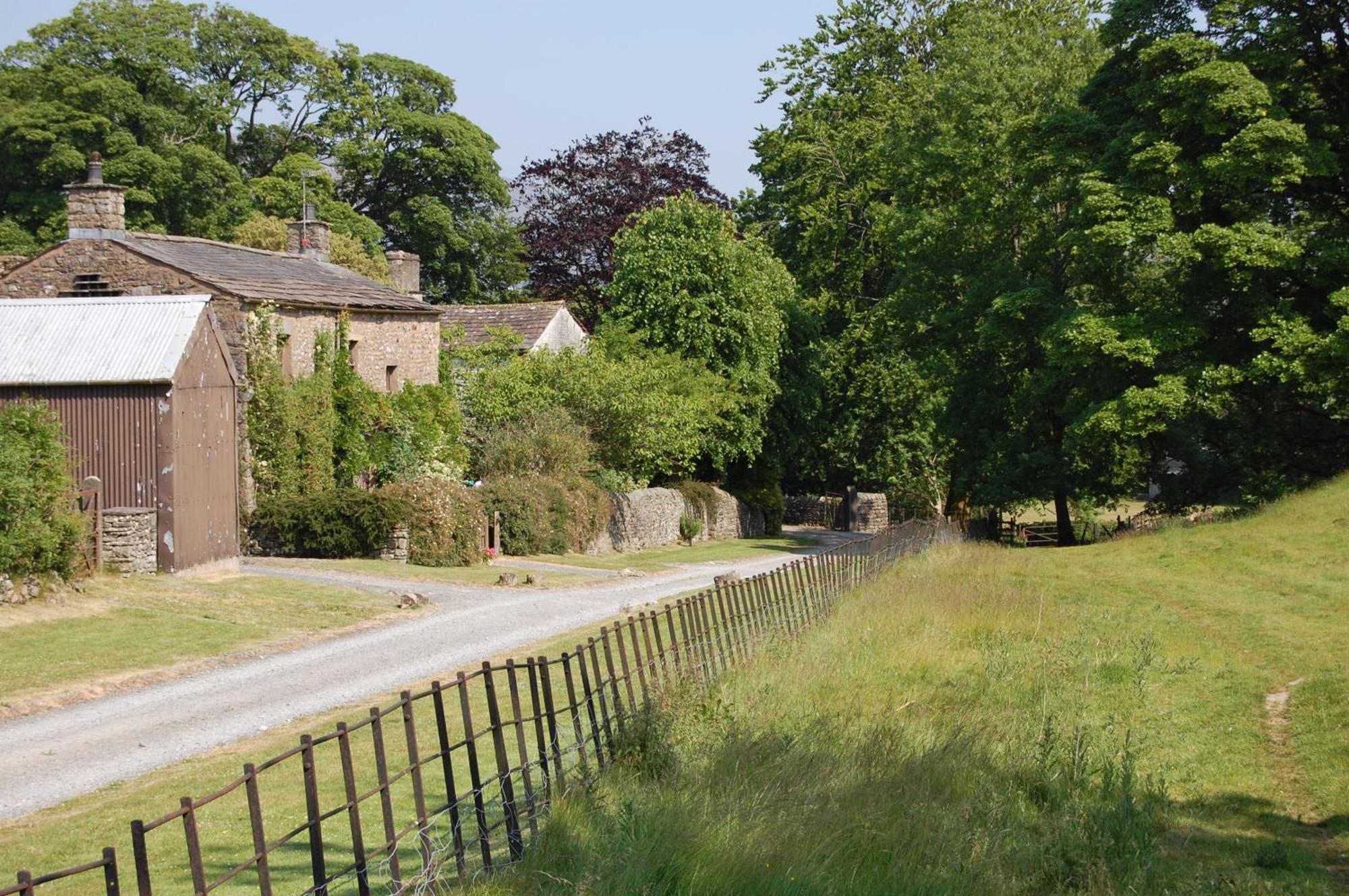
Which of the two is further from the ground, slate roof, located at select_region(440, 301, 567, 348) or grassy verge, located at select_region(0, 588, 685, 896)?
slate roof, located at select_region(440, 301, 567, 348)

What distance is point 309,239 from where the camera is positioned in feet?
123

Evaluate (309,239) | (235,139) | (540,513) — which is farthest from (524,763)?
(235,139)

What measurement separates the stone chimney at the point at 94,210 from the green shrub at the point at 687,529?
66.4ft

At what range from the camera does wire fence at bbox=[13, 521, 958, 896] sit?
5980 mm

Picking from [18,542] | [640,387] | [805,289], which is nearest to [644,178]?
[805,289]

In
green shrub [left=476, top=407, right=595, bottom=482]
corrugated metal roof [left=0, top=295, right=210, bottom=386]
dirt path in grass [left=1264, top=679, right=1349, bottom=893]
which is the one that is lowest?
dirt path in grass [left=1264, top=679, right=1349, bottom=893]

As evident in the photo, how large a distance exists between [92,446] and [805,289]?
33385 millimetres

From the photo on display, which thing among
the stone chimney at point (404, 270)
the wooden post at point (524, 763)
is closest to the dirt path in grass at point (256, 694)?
the wooden post at point (524, 763)

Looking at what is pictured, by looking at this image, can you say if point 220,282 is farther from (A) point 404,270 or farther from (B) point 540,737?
(B) point 540,737

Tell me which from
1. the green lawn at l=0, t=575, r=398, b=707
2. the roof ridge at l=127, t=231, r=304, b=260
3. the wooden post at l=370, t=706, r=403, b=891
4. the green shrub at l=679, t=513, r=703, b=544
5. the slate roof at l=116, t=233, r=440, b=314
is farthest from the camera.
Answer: the green shrub at l=679, t=513, r=703, b=544

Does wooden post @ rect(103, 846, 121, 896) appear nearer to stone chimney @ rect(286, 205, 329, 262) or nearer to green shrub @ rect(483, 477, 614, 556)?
green shrub @ rect(483, 477, 614, 556)

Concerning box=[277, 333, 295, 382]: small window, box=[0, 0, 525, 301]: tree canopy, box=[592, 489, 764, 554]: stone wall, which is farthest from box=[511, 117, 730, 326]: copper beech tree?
box=[277, 333, 295, 382]: small window

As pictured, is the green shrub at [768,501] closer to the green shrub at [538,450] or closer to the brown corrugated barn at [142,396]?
the green shrub at [538,450]

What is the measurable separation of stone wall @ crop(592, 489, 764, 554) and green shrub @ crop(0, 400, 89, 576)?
18.0 metres
